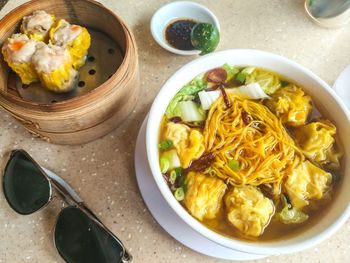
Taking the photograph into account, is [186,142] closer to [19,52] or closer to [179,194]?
[179,194]

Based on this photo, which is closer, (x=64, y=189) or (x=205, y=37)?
(x=64, y=189)

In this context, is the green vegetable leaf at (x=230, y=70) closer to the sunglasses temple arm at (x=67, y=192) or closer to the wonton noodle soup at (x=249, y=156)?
the wonton noodle soup at (x=249, y=156)

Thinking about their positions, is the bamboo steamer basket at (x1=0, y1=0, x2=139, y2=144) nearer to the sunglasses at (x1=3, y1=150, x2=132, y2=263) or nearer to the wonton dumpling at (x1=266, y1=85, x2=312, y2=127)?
the sunglasses at (x1=3, y1=150, x2=132, y2=263)

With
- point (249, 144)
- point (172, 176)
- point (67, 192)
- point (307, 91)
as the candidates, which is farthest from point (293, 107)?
point (67, 192)

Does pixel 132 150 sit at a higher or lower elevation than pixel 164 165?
lower

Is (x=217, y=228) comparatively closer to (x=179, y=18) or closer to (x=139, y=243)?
(x=139, y=243)

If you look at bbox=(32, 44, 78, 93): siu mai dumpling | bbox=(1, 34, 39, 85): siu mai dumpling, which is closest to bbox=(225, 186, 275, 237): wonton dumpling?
bbox=(32, 44, 78, 93): siu mai dumpling

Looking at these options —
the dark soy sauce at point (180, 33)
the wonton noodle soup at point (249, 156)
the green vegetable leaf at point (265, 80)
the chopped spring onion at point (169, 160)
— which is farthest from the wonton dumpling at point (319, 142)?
the dark soy sauce at point (180, 33)

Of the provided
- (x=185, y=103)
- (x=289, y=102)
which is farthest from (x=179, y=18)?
(x=289, y=102)
